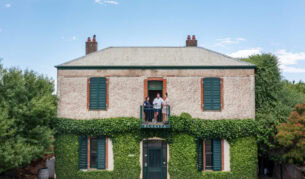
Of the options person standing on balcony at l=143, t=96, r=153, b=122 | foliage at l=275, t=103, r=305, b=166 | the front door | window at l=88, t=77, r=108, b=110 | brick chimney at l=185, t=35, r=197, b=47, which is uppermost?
brick chimney at l=185, t=35, r=197, b=47

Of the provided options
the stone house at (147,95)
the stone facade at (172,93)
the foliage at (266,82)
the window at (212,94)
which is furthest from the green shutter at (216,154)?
the foliage at (266,82)

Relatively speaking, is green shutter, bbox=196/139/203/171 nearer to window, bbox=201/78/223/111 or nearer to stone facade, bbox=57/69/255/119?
stone facade, bbox=57/69/255/119

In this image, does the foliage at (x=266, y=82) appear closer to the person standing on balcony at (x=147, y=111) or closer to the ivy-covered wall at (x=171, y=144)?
the ivy-covered wall at (x=171, y=144)

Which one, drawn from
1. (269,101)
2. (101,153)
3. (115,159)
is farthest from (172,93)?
(269,101)

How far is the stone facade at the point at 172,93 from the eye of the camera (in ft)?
44.4

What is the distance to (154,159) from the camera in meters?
13.6

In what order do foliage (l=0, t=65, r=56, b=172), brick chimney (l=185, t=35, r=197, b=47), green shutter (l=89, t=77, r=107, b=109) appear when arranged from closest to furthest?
foliage (l=0, t=65, r=56, b=172) → green shutter (l=89, t=77, r=107, b=109) → brick chimney (l=185, t=35, r=197, b=47)

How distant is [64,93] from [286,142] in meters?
12.1

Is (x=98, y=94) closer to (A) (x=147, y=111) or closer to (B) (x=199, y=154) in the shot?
(A) (x=147, y=111)

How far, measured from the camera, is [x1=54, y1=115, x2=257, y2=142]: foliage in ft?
42.9

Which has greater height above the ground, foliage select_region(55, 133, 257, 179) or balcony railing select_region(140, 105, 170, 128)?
balcony railing select_region(140, 105, 170, 128)

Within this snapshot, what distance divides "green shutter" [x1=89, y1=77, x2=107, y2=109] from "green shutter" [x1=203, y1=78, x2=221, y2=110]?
569 cm

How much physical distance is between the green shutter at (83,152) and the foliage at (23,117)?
5.47ft

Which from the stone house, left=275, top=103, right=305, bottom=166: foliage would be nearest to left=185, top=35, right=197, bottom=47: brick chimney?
the stone house
